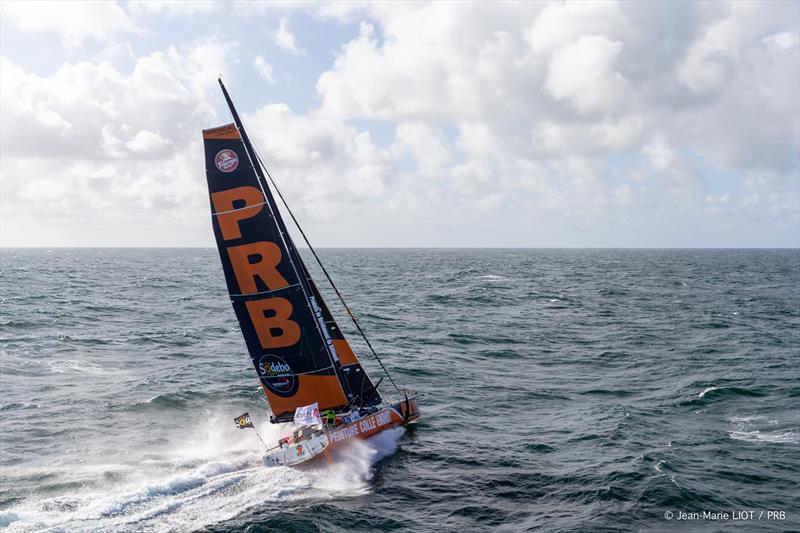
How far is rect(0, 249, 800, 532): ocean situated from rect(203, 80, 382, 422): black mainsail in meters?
2.45

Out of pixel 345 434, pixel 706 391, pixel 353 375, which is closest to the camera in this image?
pixel 345 434

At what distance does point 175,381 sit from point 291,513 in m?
17.1

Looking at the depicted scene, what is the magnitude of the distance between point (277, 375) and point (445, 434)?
693 centimetres

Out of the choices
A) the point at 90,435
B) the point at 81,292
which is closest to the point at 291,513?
the point at 90,435

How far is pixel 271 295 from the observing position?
802 inches

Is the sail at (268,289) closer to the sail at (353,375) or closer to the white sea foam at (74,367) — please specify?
the sail at (353,375)

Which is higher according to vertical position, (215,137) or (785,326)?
(215,137)

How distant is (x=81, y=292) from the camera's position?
2918 inches

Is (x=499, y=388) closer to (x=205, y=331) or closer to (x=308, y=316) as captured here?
(x=308, y=316)

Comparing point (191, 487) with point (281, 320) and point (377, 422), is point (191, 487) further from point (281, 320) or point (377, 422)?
point (377, 422)

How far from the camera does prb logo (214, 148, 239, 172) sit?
19.2 m

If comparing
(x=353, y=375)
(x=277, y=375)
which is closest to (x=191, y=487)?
(x=277, y=375)

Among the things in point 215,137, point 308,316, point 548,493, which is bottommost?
point 548,493

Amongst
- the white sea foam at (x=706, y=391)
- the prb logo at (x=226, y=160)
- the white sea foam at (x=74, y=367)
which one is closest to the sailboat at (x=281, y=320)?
the prb logo at (x=226, y=160)
